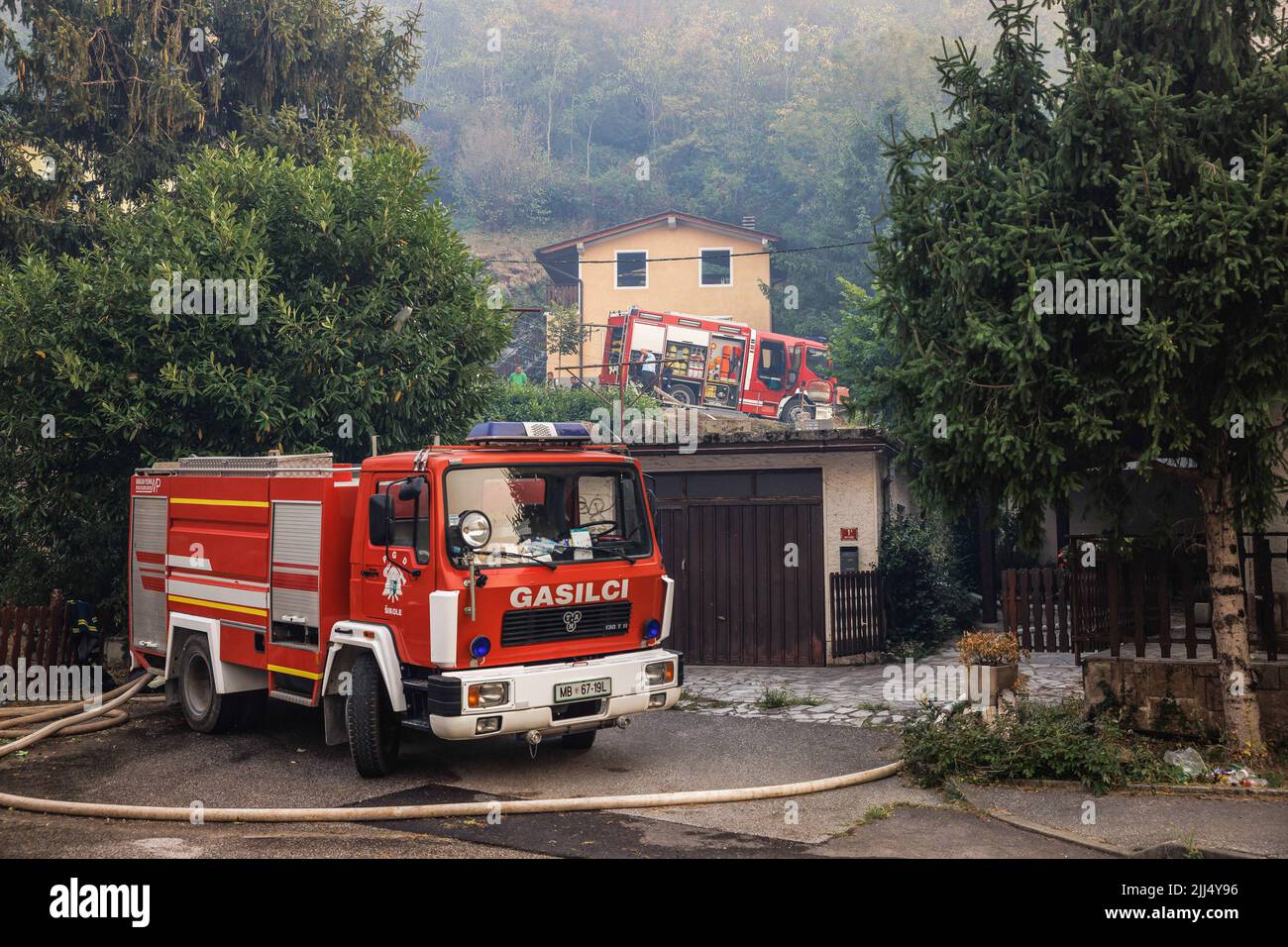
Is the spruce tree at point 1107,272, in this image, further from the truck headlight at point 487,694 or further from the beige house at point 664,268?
the beige house at point 664,268

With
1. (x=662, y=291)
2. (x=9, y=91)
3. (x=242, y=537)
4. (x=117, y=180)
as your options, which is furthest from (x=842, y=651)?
(x=662, y=291)

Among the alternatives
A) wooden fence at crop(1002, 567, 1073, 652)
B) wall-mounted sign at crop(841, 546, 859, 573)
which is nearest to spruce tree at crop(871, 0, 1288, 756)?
wooden fence at crop(1002, 567, 1073, 652)

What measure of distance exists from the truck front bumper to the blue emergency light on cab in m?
1.93

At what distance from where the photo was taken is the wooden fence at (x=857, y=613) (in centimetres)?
1625

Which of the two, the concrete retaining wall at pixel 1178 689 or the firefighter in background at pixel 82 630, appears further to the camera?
the firefighter in background at pixel 82 630

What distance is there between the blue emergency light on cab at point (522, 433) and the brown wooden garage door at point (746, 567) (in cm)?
745

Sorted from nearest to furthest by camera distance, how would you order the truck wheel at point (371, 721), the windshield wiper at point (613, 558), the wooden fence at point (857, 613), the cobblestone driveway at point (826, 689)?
the truck wheel at point (371, 721) < the windshield wiper at point (613, 558) < the cobblestone driveway at point (826, 689) < the wooden fence at point (857, 613)

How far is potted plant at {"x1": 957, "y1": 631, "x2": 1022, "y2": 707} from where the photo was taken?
34.1ft

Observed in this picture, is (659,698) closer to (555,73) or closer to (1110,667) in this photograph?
(1110,667)

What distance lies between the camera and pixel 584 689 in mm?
9023

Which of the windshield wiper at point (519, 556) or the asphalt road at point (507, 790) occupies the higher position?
the windshield wiper at point (519, 556)

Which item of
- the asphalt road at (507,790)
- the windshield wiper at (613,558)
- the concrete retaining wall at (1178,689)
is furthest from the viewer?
the windshield wiper at (613,558)

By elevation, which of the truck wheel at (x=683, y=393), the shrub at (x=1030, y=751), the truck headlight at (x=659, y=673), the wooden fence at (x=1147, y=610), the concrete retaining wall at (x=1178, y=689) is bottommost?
the shrub at (x=1030, y=751)

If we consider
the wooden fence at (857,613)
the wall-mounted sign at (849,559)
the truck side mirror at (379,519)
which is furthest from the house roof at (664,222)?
the truck side mirror at (379,519)
